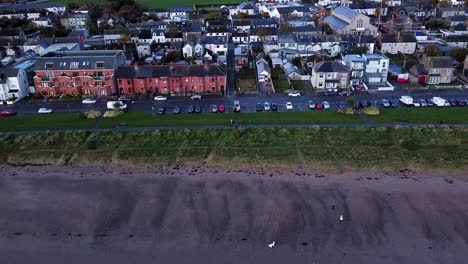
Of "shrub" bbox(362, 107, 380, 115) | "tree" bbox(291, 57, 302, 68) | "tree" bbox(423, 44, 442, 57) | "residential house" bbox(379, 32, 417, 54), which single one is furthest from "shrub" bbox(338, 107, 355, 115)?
"residential house" bbox(379, 32, 417, 54)

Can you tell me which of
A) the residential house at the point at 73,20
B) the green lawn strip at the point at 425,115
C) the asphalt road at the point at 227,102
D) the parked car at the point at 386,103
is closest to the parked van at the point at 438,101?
the green lawn strip at the point at 425,115

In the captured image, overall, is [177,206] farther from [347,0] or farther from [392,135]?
[347,0]

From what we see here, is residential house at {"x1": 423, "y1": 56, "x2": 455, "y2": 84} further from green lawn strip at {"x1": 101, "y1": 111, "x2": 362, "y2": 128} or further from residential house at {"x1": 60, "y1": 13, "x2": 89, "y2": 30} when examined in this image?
residential house at {"x1": 60, "y1": 13, "x2": 89, "y2": 30}

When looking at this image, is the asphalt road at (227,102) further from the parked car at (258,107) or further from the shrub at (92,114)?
the shrub at (92,114)

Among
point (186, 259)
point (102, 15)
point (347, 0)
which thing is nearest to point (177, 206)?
point (186, 259)

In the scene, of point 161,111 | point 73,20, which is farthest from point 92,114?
point 73,20
